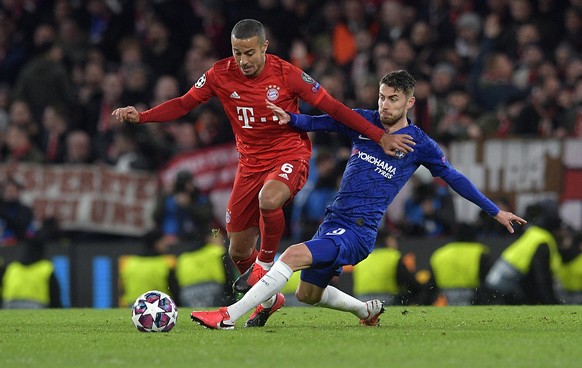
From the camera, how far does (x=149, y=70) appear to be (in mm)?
17953

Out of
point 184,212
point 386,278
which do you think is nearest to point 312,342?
point 386,278

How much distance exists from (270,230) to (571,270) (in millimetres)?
5636

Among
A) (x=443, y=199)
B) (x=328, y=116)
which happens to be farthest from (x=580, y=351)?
(x=443, y=199)

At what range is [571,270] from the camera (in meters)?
14.2

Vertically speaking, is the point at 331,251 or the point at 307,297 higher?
the point at 331,251

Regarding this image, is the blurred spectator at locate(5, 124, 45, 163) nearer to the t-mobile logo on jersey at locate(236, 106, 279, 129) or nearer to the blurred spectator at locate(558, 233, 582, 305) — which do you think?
the blurred spectator at locate(558, 233, 582, 305)

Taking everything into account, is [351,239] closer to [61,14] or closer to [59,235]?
[59,235]

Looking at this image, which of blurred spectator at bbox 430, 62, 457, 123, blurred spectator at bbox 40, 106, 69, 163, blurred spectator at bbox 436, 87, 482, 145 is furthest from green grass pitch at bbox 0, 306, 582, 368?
blurred spectator at bbox 40, 106, 69, 163

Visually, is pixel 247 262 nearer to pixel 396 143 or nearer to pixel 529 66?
pixel 396 143

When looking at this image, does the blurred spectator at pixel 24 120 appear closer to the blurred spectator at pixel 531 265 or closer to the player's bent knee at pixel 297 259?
the blurred spectator at pixel 531 265

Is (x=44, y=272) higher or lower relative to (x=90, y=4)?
lower

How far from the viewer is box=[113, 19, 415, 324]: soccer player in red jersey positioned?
9.42 m

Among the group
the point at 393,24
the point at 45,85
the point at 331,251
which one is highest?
the point at 393,24

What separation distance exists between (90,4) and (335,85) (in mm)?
5518
